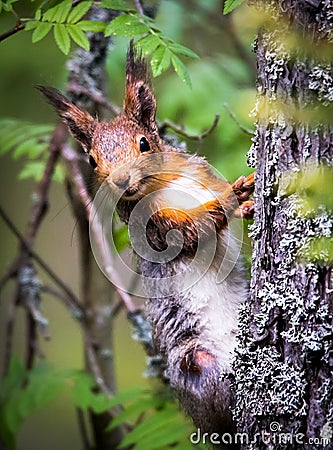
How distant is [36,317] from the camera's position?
279 centimetres

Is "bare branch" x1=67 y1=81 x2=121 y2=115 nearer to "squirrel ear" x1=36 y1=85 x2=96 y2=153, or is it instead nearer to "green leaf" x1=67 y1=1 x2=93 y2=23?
"squirrel ear" x1=36 y1=85 x2=96 y2=153

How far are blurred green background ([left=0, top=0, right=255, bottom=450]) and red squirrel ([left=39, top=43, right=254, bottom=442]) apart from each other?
226 mm

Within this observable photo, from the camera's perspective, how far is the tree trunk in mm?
1194

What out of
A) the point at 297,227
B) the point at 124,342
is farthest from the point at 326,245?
the point at 124,342

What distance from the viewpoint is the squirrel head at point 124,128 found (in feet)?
5.96

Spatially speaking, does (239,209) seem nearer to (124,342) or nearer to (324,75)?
(324,75)

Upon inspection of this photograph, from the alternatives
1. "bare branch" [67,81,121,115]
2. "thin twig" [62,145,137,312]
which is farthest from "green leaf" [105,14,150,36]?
"bare branch" [67,81,121,115]

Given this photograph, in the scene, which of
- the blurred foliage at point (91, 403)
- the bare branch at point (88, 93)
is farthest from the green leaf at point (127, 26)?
the blurred foliage at point (91, 403)

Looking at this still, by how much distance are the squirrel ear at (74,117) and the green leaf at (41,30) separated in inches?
9.1

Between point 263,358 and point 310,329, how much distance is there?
0.13 m

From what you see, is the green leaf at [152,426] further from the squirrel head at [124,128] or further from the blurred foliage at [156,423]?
the squirrel head at [124,128]

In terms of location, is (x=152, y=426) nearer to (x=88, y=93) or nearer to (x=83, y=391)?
(x=83, y=391)

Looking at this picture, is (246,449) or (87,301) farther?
(87,301)

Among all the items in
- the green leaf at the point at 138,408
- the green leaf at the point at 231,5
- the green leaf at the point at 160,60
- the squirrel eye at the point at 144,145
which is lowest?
the green leaf at the point at 138,408
